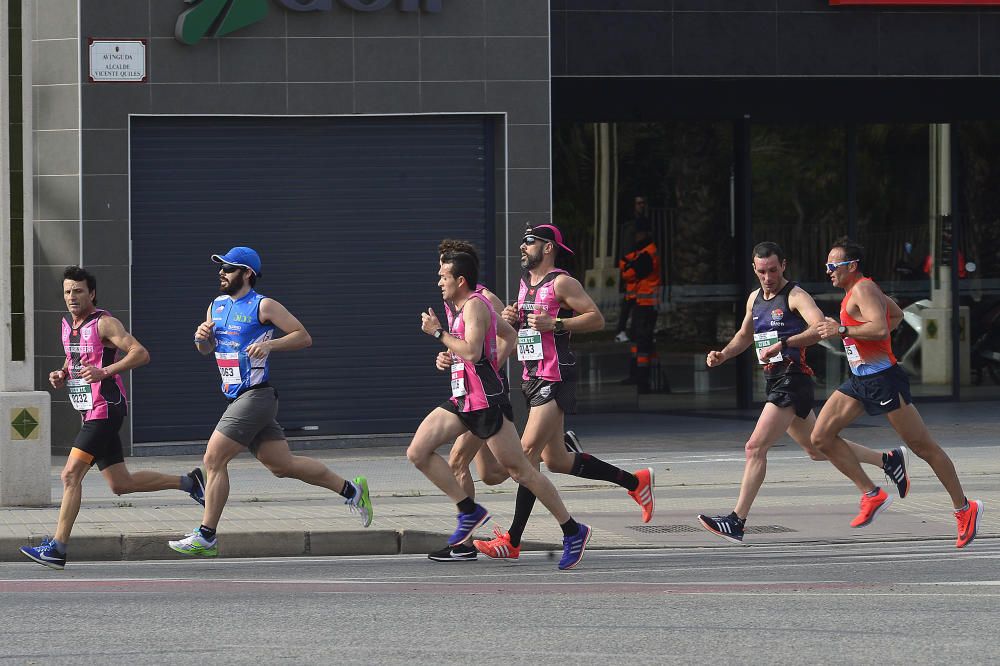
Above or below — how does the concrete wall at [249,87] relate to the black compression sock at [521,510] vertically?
above

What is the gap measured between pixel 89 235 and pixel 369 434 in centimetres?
326

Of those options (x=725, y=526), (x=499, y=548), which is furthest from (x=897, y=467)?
(x=499, y=548)

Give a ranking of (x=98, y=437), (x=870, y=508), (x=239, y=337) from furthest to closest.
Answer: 1. (x=870, y=508)
2. (x=98, y=437)
3. (x=239, y=337)

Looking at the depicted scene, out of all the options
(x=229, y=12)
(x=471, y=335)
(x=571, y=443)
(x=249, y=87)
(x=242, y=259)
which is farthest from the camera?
(x=249, y=87)

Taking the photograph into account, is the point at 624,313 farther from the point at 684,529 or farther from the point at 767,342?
the point at 767,342

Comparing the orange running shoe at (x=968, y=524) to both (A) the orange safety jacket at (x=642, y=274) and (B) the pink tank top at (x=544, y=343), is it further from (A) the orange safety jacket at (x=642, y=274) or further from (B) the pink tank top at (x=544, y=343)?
(A) the orange safety jacket at (x=642, y=274)

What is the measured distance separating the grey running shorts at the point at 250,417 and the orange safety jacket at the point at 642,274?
9846 mm

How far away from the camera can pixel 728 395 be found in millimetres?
20344

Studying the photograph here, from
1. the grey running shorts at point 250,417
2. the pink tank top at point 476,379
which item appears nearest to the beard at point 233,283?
the grey running shorts at point 250,417

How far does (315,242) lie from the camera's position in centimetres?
1681

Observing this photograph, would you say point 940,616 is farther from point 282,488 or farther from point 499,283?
point 499,283

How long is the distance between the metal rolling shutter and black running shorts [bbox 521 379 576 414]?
264 inches

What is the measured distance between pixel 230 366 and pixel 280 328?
383 mm

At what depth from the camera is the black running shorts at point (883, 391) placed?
35.0 ft
